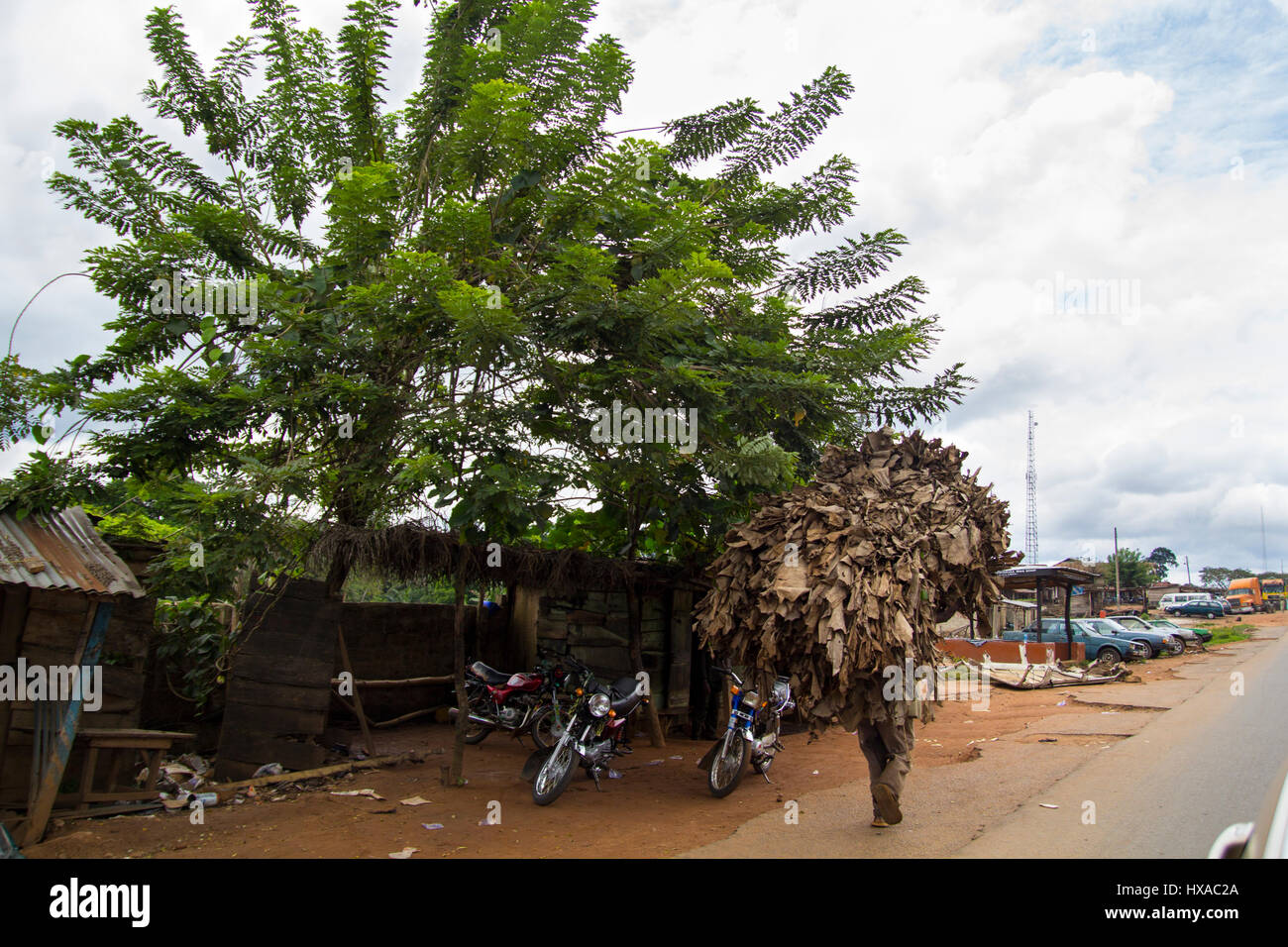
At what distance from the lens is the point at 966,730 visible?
464 inches

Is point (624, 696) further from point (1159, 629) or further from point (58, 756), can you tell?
point (1159, 629)

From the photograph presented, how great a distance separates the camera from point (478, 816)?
691 cm

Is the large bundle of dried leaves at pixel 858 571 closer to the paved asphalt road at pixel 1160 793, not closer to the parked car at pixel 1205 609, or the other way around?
the paved asphalt road at pixel 1160 793

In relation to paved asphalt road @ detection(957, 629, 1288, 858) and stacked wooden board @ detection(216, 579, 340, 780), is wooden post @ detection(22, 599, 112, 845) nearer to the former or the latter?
stacked wooden board @ detection(216, 579, 340, 780)

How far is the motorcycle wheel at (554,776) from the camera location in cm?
718

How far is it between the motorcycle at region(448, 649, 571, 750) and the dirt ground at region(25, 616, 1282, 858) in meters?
0.42

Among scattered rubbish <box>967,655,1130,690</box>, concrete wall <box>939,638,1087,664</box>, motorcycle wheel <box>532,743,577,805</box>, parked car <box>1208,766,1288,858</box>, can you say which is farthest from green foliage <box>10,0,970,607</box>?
concrete wall <box>939,638,1087,664</box>

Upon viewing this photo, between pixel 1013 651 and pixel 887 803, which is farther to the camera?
pixel 1013 651

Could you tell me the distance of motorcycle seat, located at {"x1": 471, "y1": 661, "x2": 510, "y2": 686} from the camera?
33.3 ft

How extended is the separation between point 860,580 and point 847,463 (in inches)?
69.1

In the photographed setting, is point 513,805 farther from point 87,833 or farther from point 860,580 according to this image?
point 860,580

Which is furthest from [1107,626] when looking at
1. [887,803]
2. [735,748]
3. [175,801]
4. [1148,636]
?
[175,801]

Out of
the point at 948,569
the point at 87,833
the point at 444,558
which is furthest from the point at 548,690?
the point at 948,569

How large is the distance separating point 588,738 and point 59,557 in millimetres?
4820
